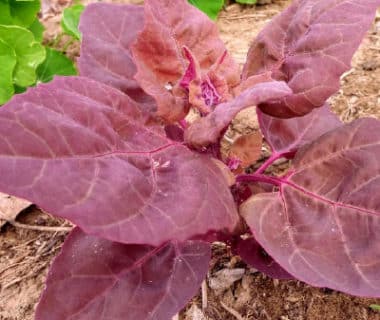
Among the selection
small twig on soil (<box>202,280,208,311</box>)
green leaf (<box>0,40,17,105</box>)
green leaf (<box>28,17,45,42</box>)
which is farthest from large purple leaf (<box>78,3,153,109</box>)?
green leaf (<box>28,17,45,42</box>)

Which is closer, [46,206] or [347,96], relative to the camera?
[46,206]

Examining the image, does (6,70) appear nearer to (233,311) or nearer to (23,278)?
(23,278)

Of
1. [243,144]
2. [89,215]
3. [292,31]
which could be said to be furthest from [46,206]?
[292,31]

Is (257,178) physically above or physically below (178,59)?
below

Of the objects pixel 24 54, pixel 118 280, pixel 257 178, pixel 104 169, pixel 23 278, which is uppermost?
pixel 104 169

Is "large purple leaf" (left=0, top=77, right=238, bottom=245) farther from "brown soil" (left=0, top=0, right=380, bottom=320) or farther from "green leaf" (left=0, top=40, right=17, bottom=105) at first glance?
"green leaf" (left=0, top=40, right=17, bottom=105)

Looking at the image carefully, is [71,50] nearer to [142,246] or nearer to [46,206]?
[142,246]

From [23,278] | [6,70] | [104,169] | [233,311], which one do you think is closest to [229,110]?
[104,169]
